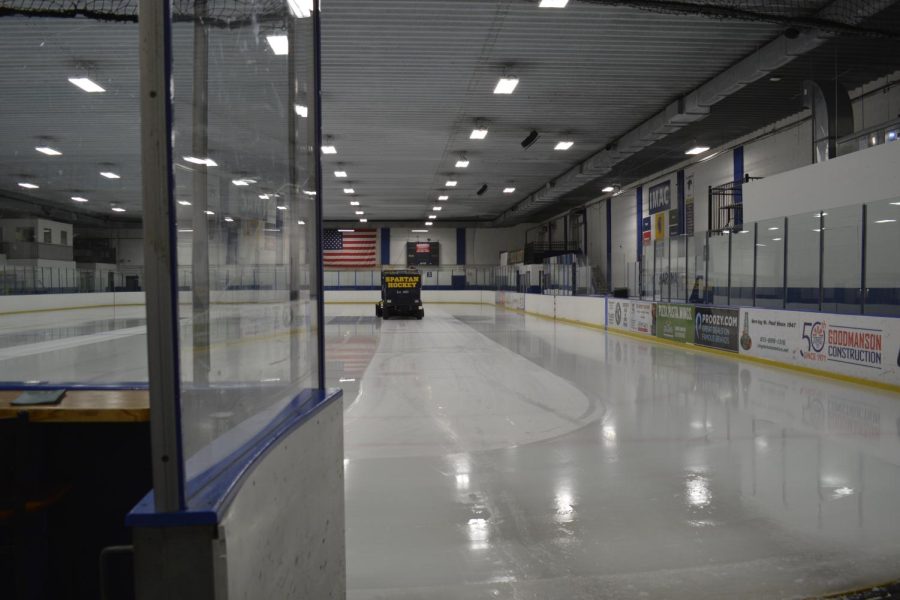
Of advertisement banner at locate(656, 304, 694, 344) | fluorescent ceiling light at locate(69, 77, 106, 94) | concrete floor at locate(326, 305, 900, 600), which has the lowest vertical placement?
concrete floor at locate(326, 305, 900, 600)

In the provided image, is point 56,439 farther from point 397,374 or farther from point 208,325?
point 397,374

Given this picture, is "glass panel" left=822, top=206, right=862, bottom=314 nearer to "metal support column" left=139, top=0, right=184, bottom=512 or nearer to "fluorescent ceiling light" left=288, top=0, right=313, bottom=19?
"fluorescent ceiling light" left=288, top=0, right=313, bottom=19

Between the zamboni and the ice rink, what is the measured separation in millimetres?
15899

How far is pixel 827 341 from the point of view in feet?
32.8

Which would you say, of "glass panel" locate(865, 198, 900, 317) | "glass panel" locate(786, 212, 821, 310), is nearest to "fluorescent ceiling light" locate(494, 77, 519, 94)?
"glass panel" locate(786, 212, 821, 310)

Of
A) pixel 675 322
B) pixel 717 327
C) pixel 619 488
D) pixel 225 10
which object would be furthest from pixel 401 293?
pixel 225 10

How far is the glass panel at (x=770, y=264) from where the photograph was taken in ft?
37.7

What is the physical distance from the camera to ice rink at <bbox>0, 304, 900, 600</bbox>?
10.2 feet

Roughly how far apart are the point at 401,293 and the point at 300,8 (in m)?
23.0

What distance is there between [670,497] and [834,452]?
2129 millimetres

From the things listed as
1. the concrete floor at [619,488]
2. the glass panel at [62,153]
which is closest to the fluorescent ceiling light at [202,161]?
the glass panel at [62,153]

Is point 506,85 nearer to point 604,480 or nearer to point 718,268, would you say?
point 718,268

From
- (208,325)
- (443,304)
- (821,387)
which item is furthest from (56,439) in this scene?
(443,304)

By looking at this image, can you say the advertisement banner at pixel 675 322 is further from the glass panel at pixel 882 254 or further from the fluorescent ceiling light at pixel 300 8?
the fluorescent ceiling light at pixel 300 8
